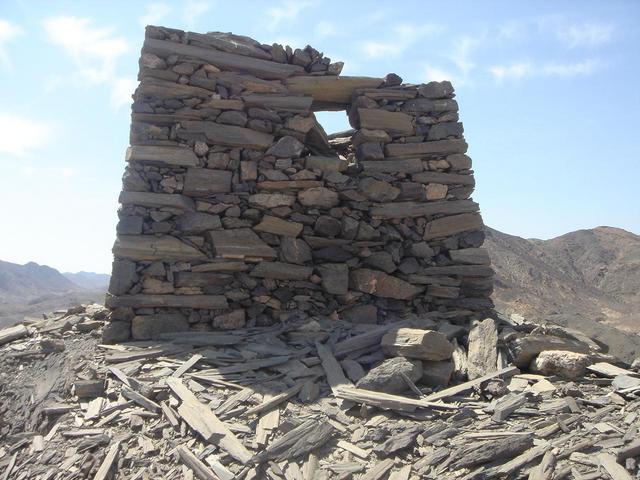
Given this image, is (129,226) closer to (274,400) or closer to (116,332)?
(116,332)

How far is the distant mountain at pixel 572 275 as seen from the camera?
15.0m

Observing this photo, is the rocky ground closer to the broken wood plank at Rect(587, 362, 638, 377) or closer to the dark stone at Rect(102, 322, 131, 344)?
the broken wood plank at Rect(587, 362, 638, 377)

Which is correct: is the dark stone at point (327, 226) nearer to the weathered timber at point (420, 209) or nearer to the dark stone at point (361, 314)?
the weathered timber at point (420, 209)

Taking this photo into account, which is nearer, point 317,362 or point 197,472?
point 197,472

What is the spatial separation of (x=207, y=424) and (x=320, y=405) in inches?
40.7

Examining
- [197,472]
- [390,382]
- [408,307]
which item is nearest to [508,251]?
[408,307]

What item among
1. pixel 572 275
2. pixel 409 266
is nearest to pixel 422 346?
pixel 409 266

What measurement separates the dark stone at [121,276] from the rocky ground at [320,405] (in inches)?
25.4

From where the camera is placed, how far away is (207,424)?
165 inches

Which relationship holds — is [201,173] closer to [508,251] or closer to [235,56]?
[235,56]

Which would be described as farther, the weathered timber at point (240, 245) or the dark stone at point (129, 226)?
the weathered timber at point (240, 245)

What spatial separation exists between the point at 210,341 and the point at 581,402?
3874 mm

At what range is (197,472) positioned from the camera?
370cm

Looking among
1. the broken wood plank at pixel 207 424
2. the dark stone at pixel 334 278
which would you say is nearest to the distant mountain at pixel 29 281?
the dark stone at pixel 334 278
